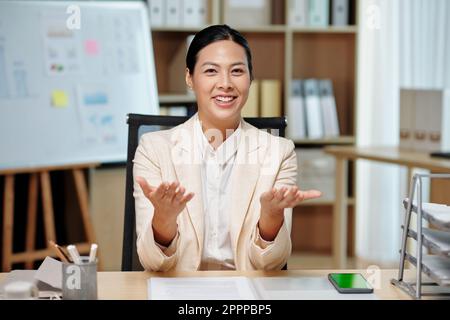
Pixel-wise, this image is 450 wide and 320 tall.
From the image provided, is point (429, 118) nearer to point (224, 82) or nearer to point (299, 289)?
point (224, 82)

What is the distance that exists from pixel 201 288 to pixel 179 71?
2.54 meters

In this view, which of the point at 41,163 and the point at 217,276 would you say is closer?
the point at 217,276

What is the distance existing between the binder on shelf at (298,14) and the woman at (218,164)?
2.11 m

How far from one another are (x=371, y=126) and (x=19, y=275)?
105 inches

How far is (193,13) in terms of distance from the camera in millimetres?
3525

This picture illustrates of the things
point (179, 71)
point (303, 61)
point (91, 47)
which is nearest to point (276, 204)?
point (91, 47)

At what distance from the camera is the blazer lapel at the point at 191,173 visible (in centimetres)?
154

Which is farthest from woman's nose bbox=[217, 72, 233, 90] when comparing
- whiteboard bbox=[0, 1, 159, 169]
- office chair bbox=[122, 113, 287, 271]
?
whiteboard bbox=[0, 1, 159, 169]

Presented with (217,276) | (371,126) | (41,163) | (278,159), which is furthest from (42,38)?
(217,276)

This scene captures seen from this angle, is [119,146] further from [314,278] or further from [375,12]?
[314,278]

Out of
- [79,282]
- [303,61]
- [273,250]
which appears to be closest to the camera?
[79,282]

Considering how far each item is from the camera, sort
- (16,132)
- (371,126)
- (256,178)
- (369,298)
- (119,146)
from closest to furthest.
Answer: (369,298)
(256,178)
(16,132)
(119,146)
(371,126)

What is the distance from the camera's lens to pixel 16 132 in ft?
9.98

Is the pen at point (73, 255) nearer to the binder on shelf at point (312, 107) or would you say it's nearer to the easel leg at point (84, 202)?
the easel leg at point (84, 202)
